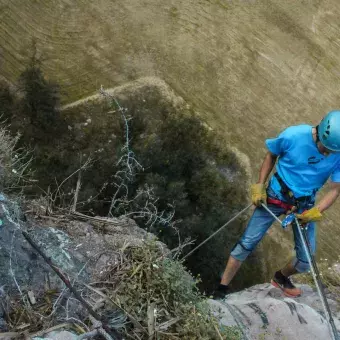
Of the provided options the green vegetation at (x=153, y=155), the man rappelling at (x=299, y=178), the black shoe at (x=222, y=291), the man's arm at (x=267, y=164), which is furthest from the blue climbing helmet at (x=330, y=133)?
the green vegetation at (x=153, y=155)

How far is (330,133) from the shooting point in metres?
3.77

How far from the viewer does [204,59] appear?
9406 millimetres

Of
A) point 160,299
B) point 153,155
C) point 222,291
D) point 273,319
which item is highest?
point 160,299

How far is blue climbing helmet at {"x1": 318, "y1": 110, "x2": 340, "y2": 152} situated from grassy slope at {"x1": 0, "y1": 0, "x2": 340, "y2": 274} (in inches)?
200

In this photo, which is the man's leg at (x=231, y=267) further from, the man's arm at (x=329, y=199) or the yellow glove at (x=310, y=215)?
the man's arm at (x=329, y=199)

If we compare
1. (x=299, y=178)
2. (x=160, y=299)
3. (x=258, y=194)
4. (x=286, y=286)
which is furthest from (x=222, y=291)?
(x=160, y=299)

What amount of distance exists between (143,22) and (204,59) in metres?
1.35

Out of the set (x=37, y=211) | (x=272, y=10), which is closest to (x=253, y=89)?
(x=272, y=10)

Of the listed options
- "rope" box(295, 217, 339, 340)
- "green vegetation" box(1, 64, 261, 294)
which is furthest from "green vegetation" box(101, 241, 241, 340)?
"green vegetation" box(1, 64, 261, 294)

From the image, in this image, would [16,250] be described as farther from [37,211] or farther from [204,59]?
[204,59]

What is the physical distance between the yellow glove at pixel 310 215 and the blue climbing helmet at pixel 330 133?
1.73ft

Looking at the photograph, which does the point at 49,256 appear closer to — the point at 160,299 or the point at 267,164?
the point at 160,299

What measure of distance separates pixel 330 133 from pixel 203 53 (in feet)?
19.8

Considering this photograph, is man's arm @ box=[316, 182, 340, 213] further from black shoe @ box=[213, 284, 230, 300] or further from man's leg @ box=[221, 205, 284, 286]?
black shoe @ box=[213, 284, 230, 300]
